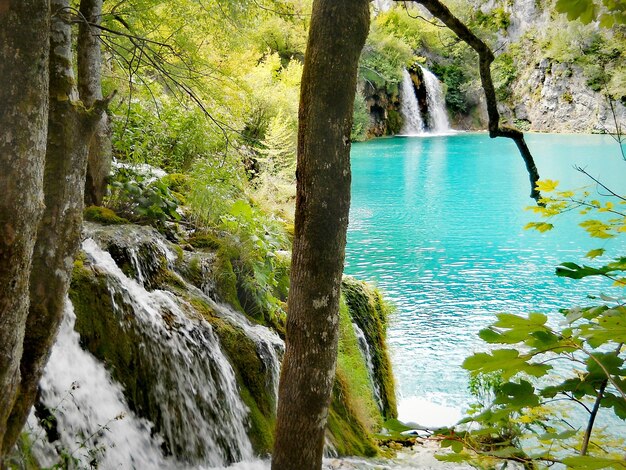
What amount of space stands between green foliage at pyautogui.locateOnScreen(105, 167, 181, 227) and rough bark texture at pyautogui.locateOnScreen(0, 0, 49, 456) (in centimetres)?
351

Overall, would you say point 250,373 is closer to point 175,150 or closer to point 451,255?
point 175,150

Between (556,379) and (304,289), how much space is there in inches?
217

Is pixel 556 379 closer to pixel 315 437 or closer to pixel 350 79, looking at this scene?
pixel 315 437

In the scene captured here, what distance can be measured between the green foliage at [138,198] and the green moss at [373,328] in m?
2.62

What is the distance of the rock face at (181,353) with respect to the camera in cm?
363

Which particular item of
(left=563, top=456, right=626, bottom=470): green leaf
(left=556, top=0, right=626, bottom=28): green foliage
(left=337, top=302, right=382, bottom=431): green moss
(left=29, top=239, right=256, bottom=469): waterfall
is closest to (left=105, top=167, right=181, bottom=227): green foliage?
(left=29, top=239, right=256, bottom=469): waterfall

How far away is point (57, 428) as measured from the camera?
3.04 meters

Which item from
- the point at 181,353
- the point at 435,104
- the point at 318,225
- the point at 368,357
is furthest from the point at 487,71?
the point at 435,104

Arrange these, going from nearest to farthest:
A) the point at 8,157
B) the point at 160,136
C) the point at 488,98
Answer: the point at 8,157 < the point at 488,98 < the point at 160,136

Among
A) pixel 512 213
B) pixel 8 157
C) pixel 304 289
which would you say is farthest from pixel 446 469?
pixel 512 213

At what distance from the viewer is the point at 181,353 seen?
4062 millimetres

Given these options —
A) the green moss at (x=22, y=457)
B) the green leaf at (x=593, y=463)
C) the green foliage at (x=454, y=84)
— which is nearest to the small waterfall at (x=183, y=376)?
the green moss at (x=22, y=457)

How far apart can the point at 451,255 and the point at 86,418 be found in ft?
33.9

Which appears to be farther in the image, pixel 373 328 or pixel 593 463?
pixel 373 328
